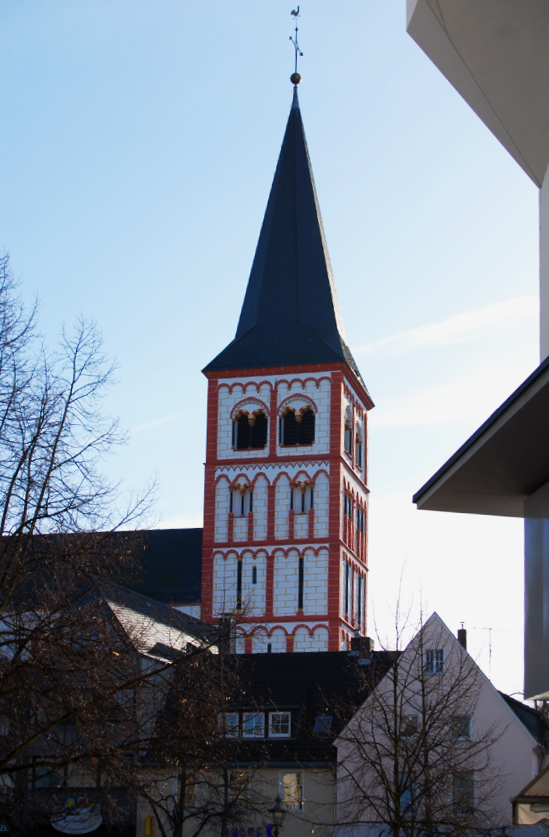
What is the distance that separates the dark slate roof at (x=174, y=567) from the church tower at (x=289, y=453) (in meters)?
3.19

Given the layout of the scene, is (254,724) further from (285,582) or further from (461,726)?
(285,582)

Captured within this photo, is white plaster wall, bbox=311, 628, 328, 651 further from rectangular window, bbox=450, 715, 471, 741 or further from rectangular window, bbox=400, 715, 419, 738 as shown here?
rectangular window, bbox=400, 715, 419, 738

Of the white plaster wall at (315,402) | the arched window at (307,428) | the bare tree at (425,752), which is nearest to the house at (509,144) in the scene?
the bare tree at (425,752)

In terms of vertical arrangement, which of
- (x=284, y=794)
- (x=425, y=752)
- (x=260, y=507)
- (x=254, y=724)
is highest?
(x=260, y=507)

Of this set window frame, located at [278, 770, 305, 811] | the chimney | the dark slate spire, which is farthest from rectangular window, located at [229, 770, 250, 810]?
the dark slate spire

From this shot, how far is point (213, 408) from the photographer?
55812 mm

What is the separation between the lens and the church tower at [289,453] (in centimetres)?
5159

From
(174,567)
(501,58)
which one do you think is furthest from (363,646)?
(501,58)

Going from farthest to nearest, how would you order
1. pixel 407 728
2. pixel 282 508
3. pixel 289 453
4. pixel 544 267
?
pixel 289 453 → pixel 282 508 → pixel 407 728 → pixel 544 267

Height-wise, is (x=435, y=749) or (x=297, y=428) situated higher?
(x=297, y=428)

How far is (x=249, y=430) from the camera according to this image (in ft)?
180

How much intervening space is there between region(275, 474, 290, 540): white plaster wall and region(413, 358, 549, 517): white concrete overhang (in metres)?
43.5

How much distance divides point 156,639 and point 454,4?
31.7 metres

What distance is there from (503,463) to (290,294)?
4917cm
